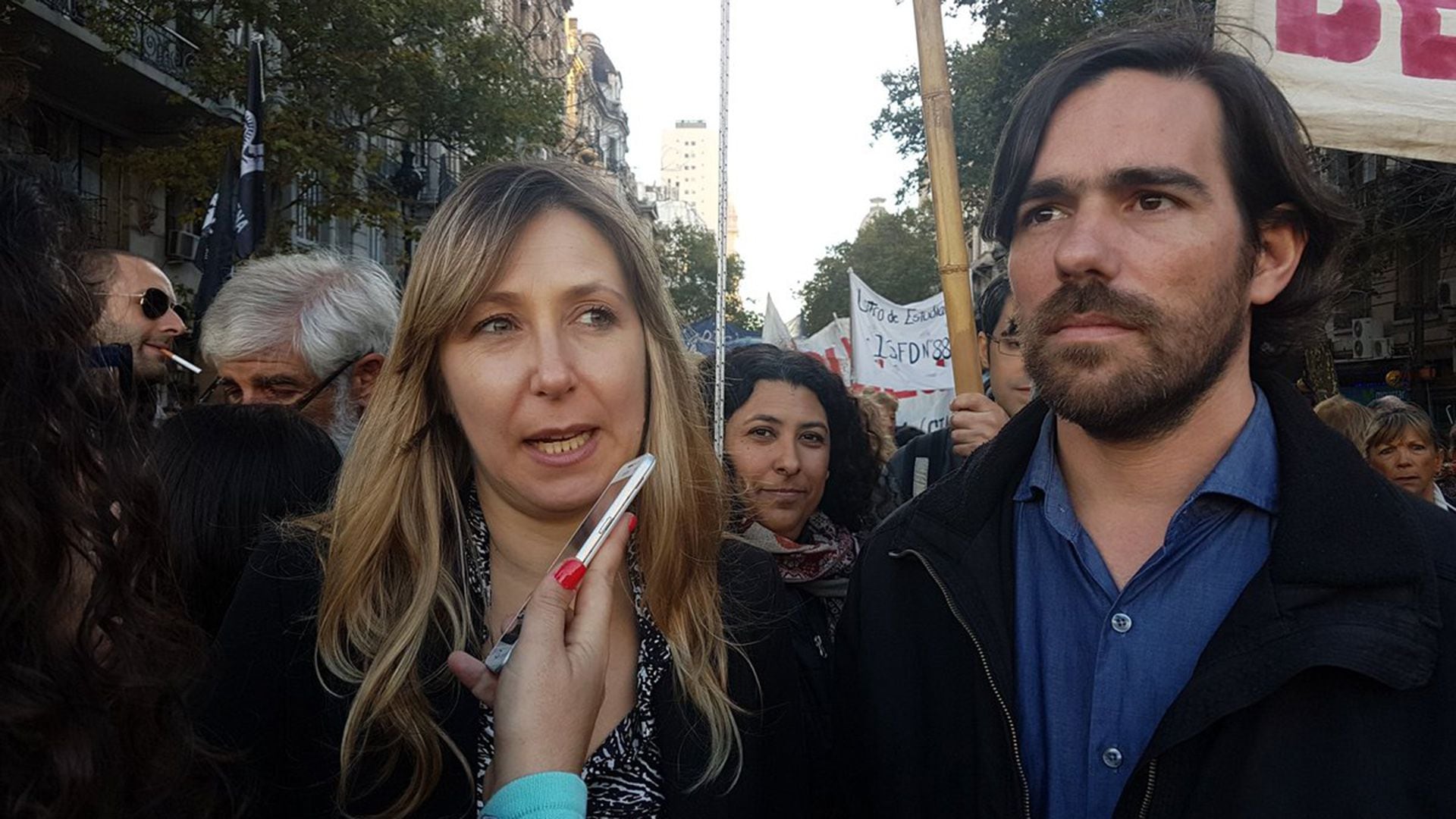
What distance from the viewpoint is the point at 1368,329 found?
850 inches

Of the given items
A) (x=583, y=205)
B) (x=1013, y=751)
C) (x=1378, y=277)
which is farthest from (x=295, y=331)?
(x=1378, y=277)

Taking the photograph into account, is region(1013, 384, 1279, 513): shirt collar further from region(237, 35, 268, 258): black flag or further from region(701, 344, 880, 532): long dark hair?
region(237, 35, 268, 258): black flag

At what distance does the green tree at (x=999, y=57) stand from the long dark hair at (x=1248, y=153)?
11.5 metres

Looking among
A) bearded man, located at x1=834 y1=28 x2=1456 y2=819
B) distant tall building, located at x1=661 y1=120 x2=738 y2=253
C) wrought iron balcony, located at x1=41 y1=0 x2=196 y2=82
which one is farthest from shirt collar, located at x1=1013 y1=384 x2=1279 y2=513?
distant tall building, located at x1=661 y1=120 x2=738 y2=253

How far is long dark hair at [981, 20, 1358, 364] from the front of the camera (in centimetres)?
204

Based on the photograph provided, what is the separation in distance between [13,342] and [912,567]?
142cm

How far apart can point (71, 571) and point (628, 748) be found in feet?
3.21

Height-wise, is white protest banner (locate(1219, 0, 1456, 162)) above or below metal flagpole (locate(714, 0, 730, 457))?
above

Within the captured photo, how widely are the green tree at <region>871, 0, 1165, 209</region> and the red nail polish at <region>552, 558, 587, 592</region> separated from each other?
1241 cm

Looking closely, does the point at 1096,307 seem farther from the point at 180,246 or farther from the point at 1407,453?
the point at 180,246

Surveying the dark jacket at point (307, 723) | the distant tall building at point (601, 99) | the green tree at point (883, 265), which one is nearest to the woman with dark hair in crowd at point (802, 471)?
the dark jacket at point (307, 723)

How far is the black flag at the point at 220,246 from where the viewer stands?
5.50 m

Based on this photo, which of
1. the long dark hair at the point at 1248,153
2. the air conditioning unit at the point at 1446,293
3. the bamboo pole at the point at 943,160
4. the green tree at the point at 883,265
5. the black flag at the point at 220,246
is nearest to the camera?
the long dark hair at the point at 1248,153

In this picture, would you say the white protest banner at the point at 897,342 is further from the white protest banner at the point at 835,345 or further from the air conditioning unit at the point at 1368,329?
the air conditioning unit at the point at 1368,329
